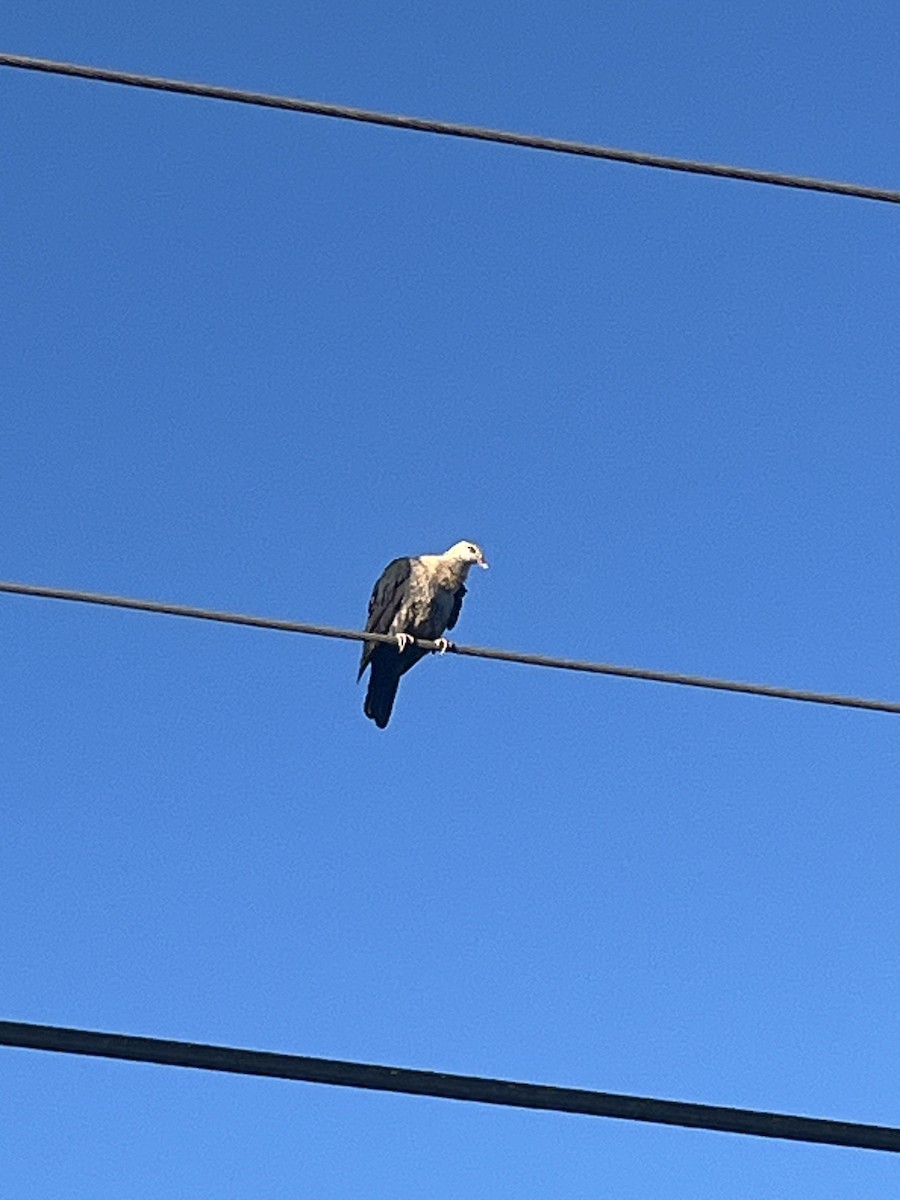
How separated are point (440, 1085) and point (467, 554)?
740 cm

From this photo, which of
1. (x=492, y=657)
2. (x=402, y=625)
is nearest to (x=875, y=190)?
(x=492, y=657)

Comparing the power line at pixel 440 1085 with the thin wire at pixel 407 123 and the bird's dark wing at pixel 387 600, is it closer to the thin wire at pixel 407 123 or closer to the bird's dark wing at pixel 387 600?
the thin wire at pixel 407 123

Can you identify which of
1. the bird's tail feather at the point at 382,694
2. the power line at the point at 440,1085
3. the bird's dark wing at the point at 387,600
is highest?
the bird's dark wing at the point at 387,600

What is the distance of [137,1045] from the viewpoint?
12.2 feet

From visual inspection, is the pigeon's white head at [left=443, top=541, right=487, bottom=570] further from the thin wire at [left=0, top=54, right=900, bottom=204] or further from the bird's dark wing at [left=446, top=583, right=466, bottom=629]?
the thin wire at [left=0, top=54, right=900, bottom=204]

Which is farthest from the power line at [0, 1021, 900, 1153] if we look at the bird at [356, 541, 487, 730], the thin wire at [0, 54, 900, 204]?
the bird at [356, 541, 487, 730]

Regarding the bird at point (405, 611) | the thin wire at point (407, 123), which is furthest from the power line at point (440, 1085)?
the bird at point (405, 611)

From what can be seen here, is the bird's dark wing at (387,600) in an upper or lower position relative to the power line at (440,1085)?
upper

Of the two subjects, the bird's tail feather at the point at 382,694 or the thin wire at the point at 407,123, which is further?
the bird's tail feather at the point at 382,694

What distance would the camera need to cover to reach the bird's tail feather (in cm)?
1073

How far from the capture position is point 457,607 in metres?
10.9

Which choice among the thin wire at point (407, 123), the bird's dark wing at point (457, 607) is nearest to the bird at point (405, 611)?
the bird's dark wing at point (457, 607)

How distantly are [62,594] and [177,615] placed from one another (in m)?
0.30

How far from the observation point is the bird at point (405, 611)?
10547mm
